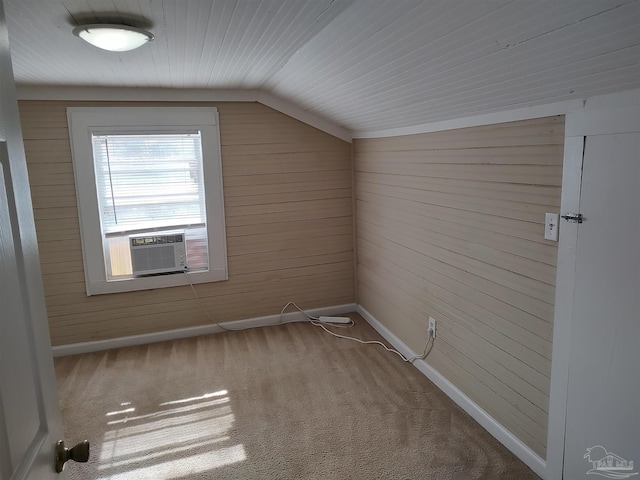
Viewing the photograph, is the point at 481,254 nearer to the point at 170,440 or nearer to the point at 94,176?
the point at 170,440

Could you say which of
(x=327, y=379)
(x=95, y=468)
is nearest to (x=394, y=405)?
(x=327, y=379)

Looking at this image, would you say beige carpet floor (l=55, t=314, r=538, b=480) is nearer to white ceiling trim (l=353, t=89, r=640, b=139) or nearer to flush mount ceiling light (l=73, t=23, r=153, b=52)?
white ceiling trim (l=353, t=89, r=640, b=139)

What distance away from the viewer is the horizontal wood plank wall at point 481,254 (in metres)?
1.98

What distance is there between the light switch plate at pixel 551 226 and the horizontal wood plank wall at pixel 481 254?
0.03m

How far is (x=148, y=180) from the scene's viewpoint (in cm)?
345

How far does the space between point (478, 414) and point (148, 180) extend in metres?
2.80

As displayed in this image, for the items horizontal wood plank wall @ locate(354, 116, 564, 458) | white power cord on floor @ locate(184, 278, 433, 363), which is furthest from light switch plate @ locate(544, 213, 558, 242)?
white power cord on floor @ locate(184, 278, 433, 363)

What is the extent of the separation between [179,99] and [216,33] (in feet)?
4.96

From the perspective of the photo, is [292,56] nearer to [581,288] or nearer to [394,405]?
[581,288]

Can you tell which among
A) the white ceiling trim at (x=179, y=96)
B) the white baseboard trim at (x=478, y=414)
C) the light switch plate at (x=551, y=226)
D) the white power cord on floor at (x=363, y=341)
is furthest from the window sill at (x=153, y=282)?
the light switch plate at (x=551, y=226)

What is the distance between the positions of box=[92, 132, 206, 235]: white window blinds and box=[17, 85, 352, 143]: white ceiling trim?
0.90 ft

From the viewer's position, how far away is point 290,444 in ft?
7.65

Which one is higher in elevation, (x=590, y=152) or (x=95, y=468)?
(x=590, y=152)

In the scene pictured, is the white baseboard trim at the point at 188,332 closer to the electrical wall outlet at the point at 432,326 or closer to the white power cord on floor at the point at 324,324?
the white power cord on floor at the point at 324,324
